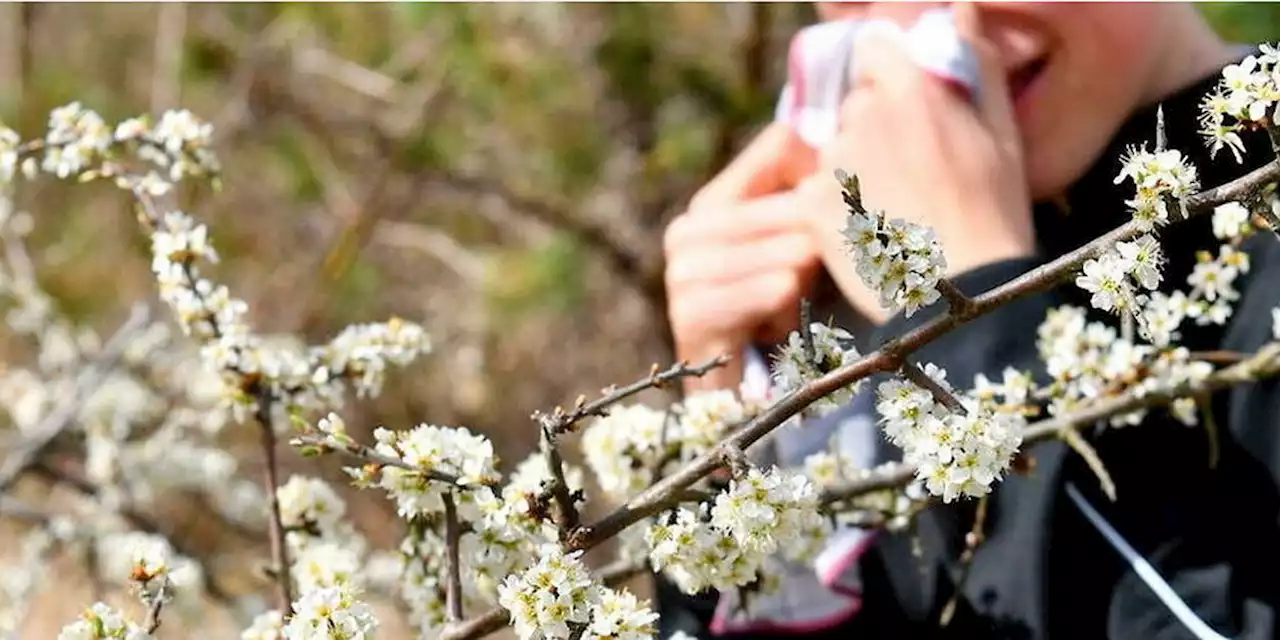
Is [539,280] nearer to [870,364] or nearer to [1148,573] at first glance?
[1148,573]

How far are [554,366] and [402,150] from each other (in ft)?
1.48

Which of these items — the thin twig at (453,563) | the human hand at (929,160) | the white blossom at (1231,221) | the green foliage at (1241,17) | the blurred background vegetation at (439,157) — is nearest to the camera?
the thin twig at (453,563)

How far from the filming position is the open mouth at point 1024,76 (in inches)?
29.6

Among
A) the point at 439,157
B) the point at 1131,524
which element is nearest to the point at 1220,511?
the point at 1131,524

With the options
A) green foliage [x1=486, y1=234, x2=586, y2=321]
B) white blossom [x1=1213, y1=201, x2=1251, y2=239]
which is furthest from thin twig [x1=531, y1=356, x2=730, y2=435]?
green foliage [x1=486, y1=234, x2=586, y2=321]

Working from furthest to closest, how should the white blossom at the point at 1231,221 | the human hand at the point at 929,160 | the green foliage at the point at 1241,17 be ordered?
1. the green foliage at the point at 1241,17
2. the human hand at the point at 929,160
3. the white blossom at the point at 1231,221

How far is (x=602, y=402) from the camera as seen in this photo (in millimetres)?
432

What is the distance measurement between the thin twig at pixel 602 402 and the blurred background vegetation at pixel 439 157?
116 cm

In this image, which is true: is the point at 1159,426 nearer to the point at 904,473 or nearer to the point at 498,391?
the point at 904,473

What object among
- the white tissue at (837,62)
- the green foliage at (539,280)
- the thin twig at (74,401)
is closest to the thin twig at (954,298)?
the white tissue at (837,62)

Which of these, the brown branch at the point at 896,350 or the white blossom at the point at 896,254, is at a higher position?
the white blossom at the point at 896,254

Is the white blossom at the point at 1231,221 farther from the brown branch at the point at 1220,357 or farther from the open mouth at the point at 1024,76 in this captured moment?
the open mouth at the point at 1024,76

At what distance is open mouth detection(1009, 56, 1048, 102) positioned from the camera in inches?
29.6

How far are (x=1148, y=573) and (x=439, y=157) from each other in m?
1.51
